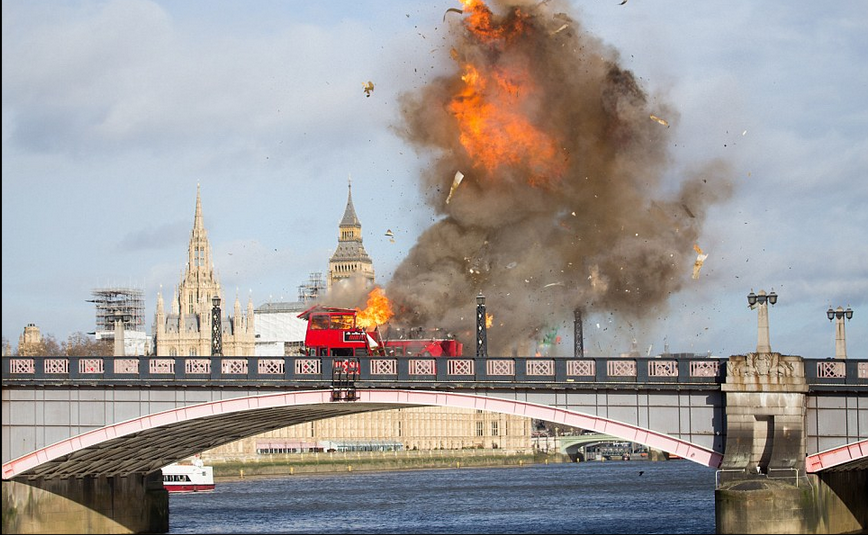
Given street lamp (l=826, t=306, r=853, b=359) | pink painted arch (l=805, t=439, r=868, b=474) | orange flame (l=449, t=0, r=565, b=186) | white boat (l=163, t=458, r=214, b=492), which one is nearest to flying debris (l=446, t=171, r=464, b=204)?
orange flame (l=449, t=0, r=565, b=186)

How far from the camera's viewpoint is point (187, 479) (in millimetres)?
135125

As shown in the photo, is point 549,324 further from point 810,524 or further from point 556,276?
point 810,524

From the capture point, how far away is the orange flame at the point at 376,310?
89.6 m

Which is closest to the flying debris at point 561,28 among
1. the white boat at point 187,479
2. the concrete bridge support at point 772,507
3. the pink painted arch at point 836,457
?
the pink painted arch at point 836,457

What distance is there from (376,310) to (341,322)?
15.1 metres

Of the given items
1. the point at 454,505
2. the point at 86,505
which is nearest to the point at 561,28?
the point at 454,505

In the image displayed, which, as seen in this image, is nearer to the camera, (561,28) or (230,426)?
(230,426)

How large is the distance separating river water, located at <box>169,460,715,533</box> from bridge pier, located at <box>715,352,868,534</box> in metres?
16.8

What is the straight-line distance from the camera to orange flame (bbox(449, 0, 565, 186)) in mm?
90125

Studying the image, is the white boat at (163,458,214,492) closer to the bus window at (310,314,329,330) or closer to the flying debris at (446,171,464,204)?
the flying debris at (446,171,464,204)

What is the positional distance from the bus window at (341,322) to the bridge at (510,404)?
6.17 m

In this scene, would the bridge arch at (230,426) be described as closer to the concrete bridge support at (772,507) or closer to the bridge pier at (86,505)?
the bridge pier at (86,505)

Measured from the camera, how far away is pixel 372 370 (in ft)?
209

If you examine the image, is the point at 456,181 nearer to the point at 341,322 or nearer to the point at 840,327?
the point at 341,322
